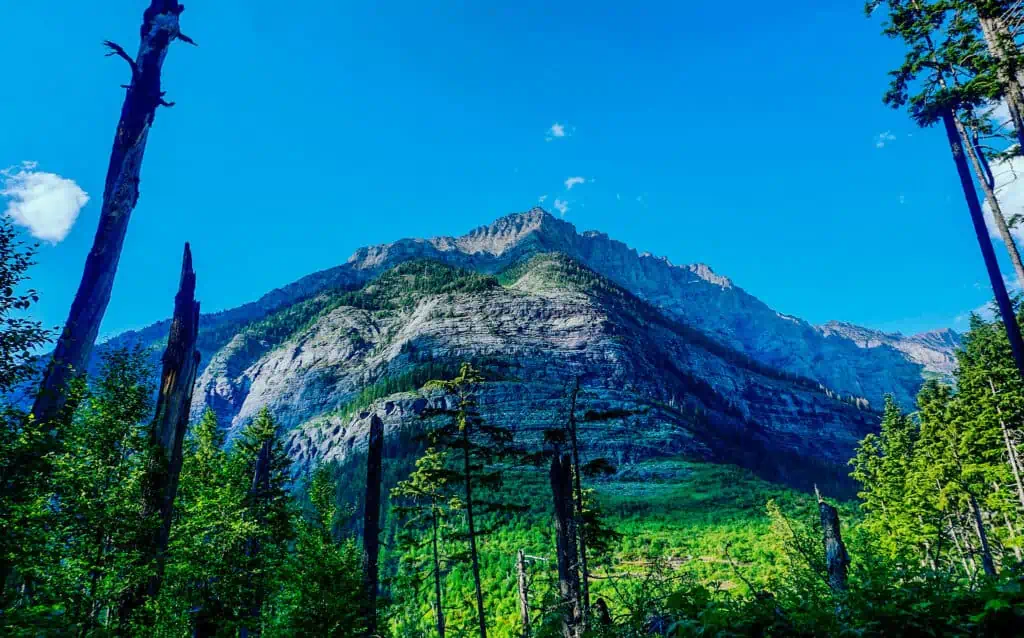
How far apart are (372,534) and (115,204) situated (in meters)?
12.3

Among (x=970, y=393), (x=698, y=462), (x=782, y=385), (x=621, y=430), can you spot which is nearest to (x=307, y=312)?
(x=621, y=430)

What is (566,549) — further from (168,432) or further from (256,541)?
(256,541)

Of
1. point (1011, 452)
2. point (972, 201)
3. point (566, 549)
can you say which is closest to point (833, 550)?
point (566, 549)

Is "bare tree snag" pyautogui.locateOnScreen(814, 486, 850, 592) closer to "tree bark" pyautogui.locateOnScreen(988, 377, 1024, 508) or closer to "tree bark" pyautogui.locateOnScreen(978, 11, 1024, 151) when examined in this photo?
"tree bark" pyautogui.locateOnScreen(978, 11, 1024, 151)

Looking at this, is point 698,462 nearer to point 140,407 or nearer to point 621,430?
point 621,430

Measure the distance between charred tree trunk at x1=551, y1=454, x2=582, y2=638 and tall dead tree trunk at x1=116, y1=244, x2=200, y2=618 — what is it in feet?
25.9

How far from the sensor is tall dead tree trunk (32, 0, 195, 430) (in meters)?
8.74

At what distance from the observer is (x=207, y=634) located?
13.4 meters

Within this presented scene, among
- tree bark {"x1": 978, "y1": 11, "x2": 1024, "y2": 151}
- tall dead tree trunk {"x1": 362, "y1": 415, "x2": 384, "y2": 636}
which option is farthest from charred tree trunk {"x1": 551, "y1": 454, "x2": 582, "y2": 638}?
tree bark {"x1": 978, "y1": 11, "x2": 1024, "y2": 151}

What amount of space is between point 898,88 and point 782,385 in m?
146

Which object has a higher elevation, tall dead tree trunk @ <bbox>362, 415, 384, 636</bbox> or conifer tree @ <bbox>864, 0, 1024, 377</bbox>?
conifer tree @ <bbox>864, 0, 1024, 377</bbox>

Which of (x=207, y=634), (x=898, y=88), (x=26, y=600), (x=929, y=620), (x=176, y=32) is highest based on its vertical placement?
(x=898, y=88)

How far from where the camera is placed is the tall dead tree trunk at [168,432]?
377 inches

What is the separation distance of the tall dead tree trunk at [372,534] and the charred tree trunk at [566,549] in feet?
21.8
